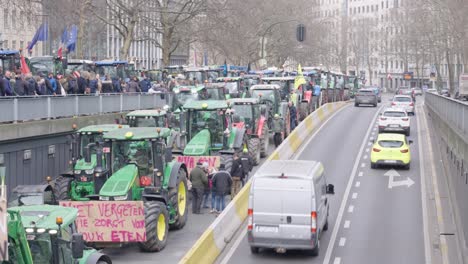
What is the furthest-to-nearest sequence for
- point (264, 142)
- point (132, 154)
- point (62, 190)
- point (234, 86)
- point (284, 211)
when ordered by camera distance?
Result: point (234, 86) < point (264, 142) < point (62, 190) < point (132, 154) < point (284, 211)

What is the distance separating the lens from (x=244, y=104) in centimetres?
3488

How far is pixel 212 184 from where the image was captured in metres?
25.2

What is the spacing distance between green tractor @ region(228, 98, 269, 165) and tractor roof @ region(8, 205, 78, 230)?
19205 millimetres

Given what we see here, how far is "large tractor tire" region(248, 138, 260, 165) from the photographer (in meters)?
33.0

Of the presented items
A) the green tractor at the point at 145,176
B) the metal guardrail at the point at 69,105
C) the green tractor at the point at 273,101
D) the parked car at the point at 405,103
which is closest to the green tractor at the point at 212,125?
the metal guardrail at the point at 69,105

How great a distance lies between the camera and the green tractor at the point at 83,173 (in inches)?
832

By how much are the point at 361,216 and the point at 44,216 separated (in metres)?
14.4

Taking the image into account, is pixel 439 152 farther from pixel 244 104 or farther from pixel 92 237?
pixel 92 237

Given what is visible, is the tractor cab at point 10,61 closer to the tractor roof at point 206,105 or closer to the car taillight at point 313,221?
the tractor roof at point 206,105

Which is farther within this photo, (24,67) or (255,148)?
(255,148)

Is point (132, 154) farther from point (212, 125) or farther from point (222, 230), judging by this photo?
point (212, 125)

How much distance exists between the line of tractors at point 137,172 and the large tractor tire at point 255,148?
5 centimetres

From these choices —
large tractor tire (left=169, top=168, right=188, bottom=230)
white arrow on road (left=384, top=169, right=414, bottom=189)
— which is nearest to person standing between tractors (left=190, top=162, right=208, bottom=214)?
large tractor tire (left=169, top=168, right=188, bottom=230)

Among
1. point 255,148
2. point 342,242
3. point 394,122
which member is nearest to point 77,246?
point 342,242
